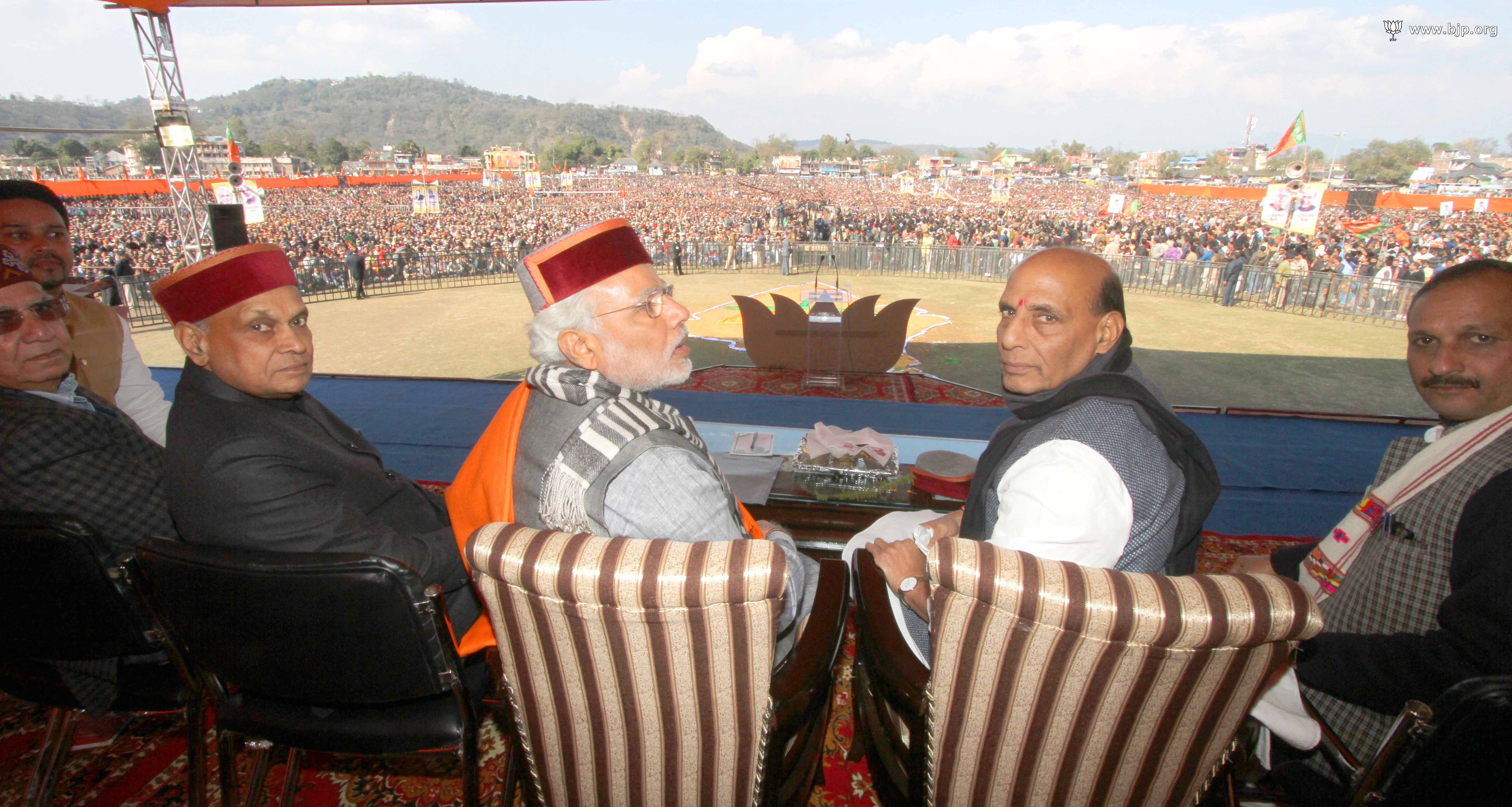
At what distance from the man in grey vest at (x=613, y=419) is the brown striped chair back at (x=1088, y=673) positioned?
0.33 metres

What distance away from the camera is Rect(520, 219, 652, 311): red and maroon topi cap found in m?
1.25

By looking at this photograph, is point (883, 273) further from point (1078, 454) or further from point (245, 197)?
point (1078, 454)

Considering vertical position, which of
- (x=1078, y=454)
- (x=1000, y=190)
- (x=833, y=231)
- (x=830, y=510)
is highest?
(x=1000, y=190)

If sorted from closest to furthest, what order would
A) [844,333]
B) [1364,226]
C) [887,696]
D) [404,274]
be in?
[887,696] → [844,333] → [1364,226] → [404,274]

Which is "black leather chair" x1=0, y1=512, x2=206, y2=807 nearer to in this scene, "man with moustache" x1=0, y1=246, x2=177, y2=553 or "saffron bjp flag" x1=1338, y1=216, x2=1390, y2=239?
"man with moustache" x1=0, y1=246, x2=177, y2=553

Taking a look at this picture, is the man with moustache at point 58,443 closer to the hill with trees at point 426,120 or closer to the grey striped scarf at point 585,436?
the grey striped scarf at point 585,436

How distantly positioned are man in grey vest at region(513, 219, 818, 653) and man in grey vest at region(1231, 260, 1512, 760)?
1.10 metres

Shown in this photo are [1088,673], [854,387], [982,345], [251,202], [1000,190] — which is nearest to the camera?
[1088,673]

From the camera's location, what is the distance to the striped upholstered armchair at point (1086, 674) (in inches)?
28.9

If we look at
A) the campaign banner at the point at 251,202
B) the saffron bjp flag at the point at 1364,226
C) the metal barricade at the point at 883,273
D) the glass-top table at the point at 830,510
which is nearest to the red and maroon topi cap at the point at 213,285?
the glass-top table at the point at 830,510

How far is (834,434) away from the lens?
250 cm

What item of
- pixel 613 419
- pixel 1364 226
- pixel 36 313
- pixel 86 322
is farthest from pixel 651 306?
pixel 1364 226

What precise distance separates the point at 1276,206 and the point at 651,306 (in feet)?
25.2

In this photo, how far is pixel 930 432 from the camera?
3996 mm
